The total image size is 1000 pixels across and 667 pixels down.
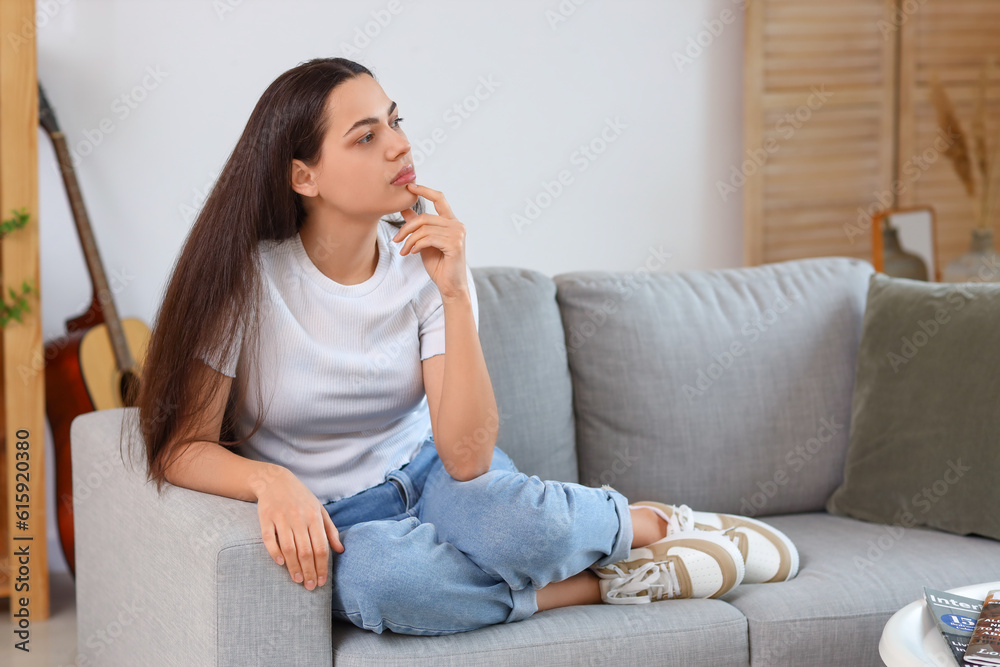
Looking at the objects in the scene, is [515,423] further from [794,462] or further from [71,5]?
[71,5]

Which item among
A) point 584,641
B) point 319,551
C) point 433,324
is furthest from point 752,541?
point 319,551

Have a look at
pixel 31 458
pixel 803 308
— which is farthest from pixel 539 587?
pixel 31 458

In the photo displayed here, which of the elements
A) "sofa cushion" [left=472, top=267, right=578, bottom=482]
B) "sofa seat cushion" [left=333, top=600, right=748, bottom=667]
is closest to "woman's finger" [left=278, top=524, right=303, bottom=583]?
"sofa seat cushion" [left=333, top=600, right=748, bottom=667]

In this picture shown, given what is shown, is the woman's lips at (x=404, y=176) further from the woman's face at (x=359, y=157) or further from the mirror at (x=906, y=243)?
the mirror at (x=906, y=243)

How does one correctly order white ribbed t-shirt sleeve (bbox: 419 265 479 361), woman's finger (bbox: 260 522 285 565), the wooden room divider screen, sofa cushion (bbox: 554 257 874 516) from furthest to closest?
1. the wooden room divider screen
2. sofa cushion (bbox: 554 257 874 516)
3. white ribbed t-shirt sleeve (bbox: 419 265 479 361)
4. woman's finger (bbox: 260 522 285 565)

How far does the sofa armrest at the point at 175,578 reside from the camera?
120 cm

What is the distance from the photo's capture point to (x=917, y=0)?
2986 mm

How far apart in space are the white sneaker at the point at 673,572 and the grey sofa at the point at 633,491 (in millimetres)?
26

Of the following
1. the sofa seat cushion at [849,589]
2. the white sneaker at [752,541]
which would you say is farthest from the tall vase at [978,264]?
the white sneaker at [752,541]

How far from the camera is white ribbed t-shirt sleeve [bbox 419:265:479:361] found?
1.52 m

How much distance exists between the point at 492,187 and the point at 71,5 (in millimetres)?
1174

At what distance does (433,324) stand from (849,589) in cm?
77

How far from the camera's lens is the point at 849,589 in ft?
4.93

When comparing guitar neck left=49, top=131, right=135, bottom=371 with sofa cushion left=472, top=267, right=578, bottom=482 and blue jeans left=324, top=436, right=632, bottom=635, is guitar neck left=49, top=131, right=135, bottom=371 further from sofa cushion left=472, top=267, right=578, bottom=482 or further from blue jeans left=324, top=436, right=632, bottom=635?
blue jeans left=324, top=436, right=632, bottom=635
